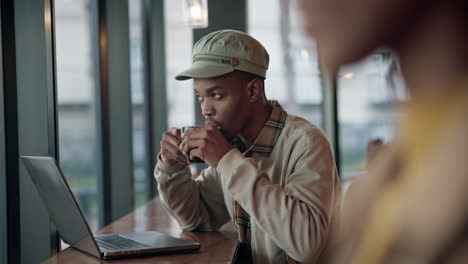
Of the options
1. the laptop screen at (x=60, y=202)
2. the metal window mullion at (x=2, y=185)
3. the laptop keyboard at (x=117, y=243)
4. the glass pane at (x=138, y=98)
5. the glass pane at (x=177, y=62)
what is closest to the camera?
the laptop screen at (x=60, y=202)

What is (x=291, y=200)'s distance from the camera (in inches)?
48.7

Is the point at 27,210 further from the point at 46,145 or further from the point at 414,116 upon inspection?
the point at 414,116

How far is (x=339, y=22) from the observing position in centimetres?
31

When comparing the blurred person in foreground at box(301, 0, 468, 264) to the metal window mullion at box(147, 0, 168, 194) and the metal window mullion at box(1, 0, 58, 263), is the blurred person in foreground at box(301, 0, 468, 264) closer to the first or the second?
the metal window mullion at box(1, 0, 58, 263)

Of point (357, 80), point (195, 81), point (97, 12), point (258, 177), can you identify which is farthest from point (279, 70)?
point (357, 80)

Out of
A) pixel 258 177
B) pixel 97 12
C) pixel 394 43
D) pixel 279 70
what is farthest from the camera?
pixel 279 70

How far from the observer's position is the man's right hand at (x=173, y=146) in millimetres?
1548

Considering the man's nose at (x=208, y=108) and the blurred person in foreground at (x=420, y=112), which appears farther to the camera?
the man's nose at (x=208, y=108)

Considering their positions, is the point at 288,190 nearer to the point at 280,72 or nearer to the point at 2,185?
the point at 2,185

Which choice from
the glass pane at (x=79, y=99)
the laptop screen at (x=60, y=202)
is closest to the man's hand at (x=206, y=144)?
the laptop screen at (x=60, y=202)

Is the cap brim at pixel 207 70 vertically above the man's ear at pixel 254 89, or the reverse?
the cap brim at pixel 207 70

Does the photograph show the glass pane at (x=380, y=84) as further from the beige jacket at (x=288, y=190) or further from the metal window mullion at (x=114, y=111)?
the metal window mullion at (x=114, y=111)

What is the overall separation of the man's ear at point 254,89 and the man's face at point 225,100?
1cm

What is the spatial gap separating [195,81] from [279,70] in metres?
2.43
